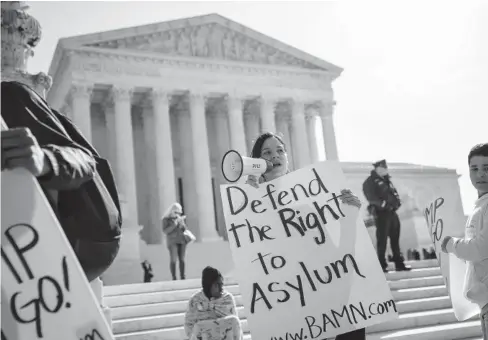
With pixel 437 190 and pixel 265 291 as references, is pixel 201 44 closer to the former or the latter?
pixel 437 190

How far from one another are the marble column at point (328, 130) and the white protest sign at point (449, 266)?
105ft

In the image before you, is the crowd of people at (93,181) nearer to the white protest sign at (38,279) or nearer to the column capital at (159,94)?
the white protest sign at (38,279)

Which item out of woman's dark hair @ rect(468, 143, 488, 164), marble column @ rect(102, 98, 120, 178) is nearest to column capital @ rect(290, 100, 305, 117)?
marble column @ rect(102, 98, 120, 178)

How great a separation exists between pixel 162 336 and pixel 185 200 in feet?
88.2

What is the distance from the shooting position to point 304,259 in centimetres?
418

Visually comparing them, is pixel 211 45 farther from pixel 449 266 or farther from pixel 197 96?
pixel 449 266

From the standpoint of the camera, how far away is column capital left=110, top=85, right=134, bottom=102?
31953 millimetres

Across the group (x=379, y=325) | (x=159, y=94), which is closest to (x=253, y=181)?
(x=379, y=325)

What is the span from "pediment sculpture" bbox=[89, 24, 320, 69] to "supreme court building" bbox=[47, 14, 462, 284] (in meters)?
0.07

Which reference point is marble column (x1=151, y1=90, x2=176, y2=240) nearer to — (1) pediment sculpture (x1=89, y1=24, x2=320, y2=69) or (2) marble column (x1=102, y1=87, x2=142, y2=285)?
(2) marble column (x1=102, y1=87, x2=142, y2=285)

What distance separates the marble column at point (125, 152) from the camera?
30719mm

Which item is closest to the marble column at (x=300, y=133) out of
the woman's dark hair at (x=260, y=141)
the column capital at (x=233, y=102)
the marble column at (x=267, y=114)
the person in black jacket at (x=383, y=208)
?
the marble column at (x=267, y=114)

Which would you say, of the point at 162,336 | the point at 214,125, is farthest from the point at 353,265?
the point at 214,125

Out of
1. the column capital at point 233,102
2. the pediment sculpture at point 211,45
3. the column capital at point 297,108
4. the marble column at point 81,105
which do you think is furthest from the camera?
the column capital at point 297,108
